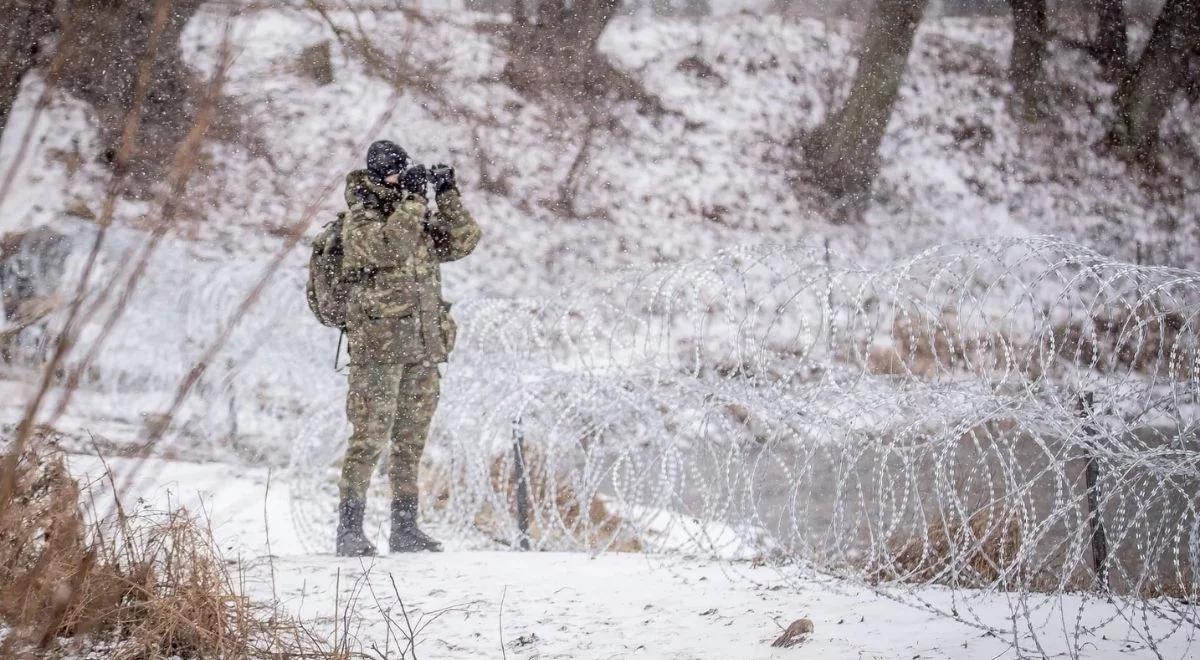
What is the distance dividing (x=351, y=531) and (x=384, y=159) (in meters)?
1.37

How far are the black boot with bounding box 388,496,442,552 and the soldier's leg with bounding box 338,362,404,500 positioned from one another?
163mm

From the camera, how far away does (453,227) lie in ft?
12.9

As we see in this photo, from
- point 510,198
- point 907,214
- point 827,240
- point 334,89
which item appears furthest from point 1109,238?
point 334,89

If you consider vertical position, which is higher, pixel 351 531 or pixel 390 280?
pixel 390 280

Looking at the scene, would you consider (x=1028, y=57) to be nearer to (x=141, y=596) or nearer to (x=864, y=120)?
(x=864, y=120)

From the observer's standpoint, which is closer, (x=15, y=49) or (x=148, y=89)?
(x=15, y=49)

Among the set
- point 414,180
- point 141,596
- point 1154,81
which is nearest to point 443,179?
point 414,180

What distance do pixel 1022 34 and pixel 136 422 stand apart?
1012 cm

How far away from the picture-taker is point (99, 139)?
31.5ft

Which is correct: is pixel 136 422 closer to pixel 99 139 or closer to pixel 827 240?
pixel 99 139

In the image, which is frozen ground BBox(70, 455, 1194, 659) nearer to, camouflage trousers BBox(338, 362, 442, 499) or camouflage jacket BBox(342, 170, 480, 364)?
camouflage trousers BBox(338, 362, 442, 499)

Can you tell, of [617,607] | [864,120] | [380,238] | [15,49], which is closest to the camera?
[15,49]

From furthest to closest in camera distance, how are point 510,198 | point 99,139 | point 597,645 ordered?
point 510,198
point 99,139
point 597,645

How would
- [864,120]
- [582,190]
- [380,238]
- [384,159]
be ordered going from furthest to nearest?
[864,120], [582,190], [384,159], [380,238]
